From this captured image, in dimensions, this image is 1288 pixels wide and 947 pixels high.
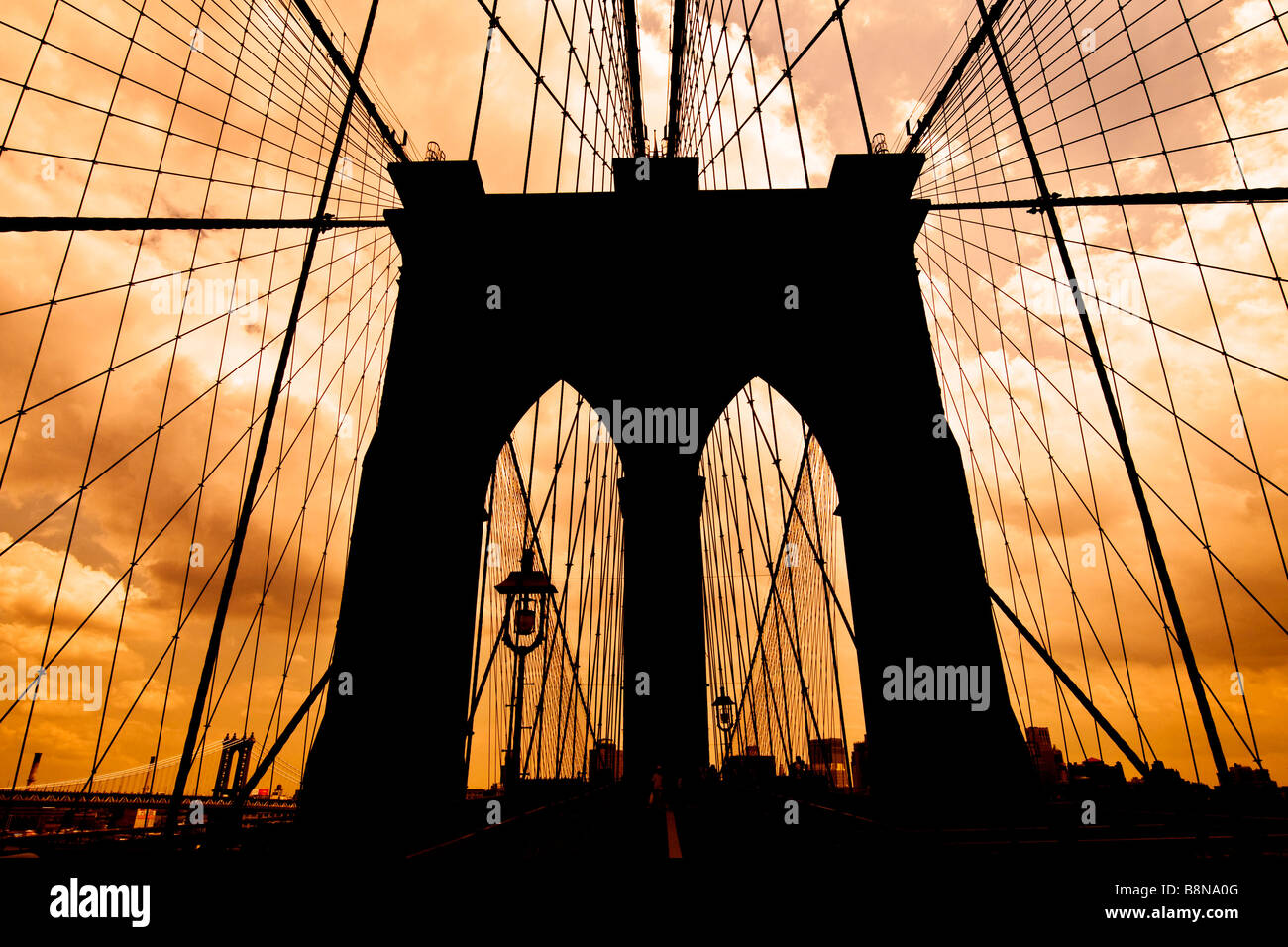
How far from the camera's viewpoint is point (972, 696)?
19.3 feet

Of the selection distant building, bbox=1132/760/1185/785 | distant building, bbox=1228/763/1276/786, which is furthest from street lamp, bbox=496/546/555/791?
distant building, bbox=1228/763/1276/786

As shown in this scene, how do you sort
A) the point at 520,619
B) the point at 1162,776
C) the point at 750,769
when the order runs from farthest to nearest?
the point at 750,769 → the point at 520,619 → the point at 1162,776

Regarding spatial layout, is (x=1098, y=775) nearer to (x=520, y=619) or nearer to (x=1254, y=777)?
(x=1254, y=777)

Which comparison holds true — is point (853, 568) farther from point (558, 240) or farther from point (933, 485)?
point (558, 240)

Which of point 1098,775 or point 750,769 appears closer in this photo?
point 1098,775

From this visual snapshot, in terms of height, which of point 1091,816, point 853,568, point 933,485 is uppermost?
point 933,485

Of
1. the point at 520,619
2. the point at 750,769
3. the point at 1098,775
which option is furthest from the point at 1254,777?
the point at 750,769

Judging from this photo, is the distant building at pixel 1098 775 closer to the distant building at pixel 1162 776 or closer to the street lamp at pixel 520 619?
the distant building at pixel 1162 776

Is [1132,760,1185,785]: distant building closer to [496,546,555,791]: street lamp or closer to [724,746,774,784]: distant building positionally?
[496,546,555,791]: street lamp

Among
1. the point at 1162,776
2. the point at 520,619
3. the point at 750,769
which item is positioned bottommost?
the point at 750,769

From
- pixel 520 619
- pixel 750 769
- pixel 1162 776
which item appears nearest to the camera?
pixel 1162 776

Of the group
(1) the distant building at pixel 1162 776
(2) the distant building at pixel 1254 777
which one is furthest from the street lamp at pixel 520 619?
(2) the distant building at pixel 1254 777
